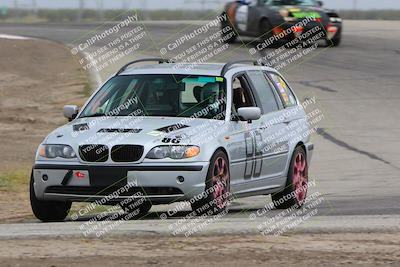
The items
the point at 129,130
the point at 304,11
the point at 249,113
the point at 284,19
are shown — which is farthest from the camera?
the point at 304,11

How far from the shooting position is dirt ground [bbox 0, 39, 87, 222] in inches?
530

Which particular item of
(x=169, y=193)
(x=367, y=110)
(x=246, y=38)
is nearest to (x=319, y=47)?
(x=246, y=38)

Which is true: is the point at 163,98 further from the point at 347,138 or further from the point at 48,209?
the point at 347,138

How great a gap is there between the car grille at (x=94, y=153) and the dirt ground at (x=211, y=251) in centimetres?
161

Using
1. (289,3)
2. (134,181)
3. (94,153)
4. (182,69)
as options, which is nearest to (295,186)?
(182,69)

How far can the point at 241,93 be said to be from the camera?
1124 cm

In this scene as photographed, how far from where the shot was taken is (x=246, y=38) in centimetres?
3362

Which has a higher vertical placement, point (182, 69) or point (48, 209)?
point (182, 69)

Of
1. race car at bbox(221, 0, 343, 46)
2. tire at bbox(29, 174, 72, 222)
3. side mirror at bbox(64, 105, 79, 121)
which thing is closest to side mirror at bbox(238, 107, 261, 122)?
side mirror at bbox(64, 105, 79, 121)

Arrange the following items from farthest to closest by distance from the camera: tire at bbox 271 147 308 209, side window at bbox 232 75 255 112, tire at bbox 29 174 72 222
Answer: tire at bbox 271 147 308 209 < side window at bbox 232 75 255 112 < tire at bbox 29 174 72 222

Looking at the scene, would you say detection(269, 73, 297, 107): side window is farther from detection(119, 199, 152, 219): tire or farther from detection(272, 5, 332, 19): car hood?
detection(272, 5, 332, 19): car hood

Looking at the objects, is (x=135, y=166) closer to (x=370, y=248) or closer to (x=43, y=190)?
(x=43, y=190)

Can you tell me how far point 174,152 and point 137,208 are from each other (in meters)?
1.14

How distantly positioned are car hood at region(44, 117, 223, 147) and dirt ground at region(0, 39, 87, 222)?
1228 millimetres
